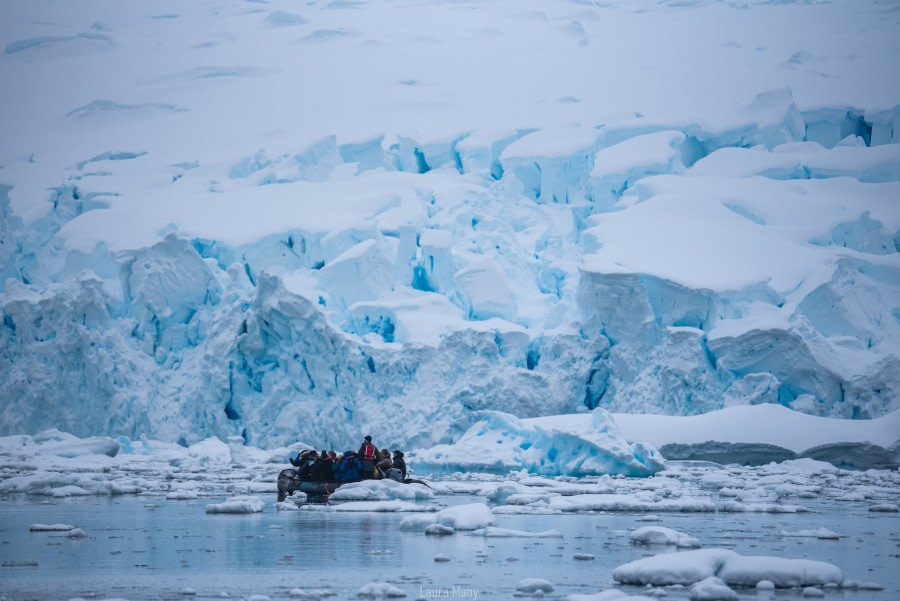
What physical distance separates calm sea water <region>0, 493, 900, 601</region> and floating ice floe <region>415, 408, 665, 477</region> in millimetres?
4500

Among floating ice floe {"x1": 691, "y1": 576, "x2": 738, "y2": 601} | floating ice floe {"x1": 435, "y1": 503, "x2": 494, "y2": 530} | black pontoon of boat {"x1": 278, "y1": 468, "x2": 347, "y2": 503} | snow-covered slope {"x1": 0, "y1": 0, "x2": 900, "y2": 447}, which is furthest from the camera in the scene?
snow-covered slope {"x1": 0, "y1": 0, "x2": 900, "y2": 447}

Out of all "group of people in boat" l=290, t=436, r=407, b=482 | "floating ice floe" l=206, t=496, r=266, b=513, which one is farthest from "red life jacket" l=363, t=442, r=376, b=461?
"floating ice floe" l=206, t=496, r=266, b=513

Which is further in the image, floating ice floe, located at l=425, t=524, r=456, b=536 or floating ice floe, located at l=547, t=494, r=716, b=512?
floating ice floe, located at l=547, t=494, r=716, b=512

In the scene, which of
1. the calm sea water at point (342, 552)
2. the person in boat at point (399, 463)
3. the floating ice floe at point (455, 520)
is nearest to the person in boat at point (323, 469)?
the person in boat at point (399, 463)

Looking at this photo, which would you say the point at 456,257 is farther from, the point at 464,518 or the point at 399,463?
the point at 464,518

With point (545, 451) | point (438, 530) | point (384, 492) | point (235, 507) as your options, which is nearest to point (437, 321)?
point (545, 451)

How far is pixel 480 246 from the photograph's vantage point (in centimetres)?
2227

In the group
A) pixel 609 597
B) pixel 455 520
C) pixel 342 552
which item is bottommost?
pixel 455 520

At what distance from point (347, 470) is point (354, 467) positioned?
3.8 inches

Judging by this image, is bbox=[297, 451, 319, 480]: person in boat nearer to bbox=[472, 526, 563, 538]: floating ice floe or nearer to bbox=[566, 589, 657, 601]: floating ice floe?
bbox=[472, 526, 563, 538]: floating ice floe

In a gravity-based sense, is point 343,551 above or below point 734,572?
below

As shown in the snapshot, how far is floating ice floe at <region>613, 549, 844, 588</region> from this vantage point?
17.9ft

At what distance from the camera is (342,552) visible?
686 centimetres

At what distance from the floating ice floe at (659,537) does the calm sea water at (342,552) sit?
14cm
